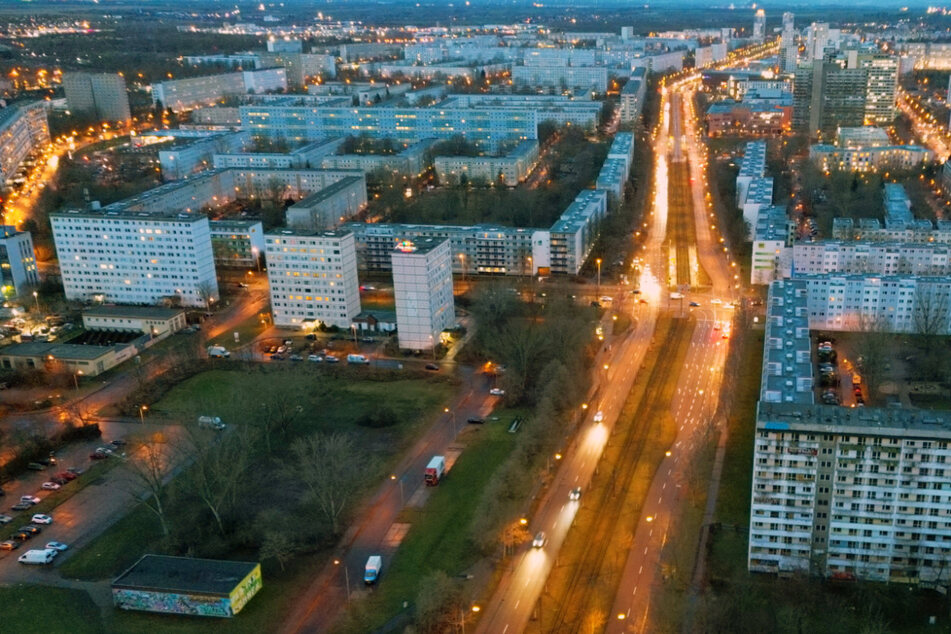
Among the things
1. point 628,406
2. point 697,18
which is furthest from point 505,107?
point 697,18

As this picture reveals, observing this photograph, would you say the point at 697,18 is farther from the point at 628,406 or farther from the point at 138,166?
the point at 628,406

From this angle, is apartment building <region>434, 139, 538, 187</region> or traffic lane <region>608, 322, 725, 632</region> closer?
traffic lane <region>608, 322, 725, 632</region>

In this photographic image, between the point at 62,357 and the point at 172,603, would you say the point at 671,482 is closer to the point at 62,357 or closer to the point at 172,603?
the point at 172,603

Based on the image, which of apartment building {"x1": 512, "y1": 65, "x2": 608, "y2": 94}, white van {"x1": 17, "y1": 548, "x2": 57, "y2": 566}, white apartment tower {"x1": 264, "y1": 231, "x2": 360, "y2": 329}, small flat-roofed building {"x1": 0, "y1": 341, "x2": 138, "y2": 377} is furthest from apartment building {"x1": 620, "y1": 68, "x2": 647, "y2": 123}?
white van {"x1": 17, "y1": 548, "x2": 57, "y2": 566}

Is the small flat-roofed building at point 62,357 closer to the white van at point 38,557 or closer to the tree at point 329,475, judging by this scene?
the white van at point 38,557

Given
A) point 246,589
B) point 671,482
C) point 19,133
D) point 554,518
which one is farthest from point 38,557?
point 19,133

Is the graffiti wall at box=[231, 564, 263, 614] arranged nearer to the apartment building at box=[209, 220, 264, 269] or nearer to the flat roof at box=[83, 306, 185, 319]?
the flat roof at box=[83, 306, 185, 319]
